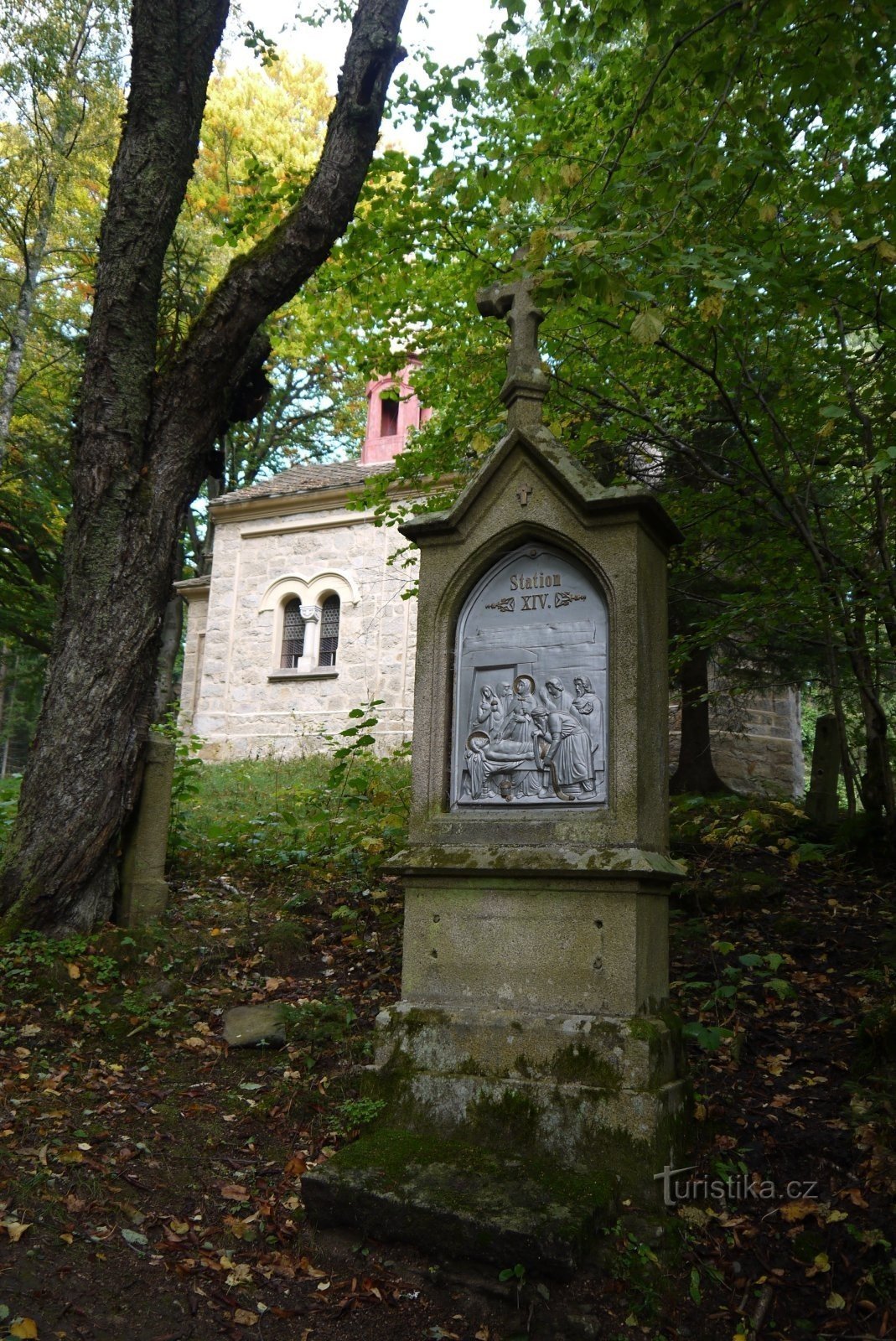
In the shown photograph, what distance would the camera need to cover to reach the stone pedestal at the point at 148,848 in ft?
20.0

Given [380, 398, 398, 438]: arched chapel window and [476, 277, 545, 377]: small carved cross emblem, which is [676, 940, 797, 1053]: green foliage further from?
[380, 398, 398, 438]: arched chapel window

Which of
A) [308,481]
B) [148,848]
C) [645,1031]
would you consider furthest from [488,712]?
[308,481]

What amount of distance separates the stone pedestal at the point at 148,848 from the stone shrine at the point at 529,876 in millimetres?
2460

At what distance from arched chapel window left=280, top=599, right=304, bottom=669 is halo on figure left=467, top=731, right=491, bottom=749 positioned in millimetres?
17352

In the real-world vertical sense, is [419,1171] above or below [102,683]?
below

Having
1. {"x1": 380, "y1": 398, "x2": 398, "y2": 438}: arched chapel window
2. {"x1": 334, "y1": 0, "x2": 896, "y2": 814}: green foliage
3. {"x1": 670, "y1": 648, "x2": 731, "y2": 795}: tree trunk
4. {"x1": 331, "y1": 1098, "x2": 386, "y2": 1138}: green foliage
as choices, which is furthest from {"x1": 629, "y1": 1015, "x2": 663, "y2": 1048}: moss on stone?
{"x1": 380, "y1": 398, "x2": 398, "y2": 438}: arched chapel window

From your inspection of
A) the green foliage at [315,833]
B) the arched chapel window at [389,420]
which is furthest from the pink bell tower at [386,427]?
the green foliage at [315,833]

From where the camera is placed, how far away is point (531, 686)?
14.2 ft

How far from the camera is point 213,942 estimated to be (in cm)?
610

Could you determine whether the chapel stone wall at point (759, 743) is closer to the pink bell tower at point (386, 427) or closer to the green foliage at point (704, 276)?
the green foliage at point (704, 276)

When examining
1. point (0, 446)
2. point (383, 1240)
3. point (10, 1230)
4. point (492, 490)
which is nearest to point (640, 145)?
point (492, 490)

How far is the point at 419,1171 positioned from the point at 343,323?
737cm

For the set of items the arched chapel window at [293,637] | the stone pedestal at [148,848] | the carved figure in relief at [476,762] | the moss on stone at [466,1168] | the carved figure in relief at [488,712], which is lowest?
the moss on stone at [466,1168]

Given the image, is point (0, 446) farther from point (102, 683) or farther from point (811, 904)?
point (811, 904)
